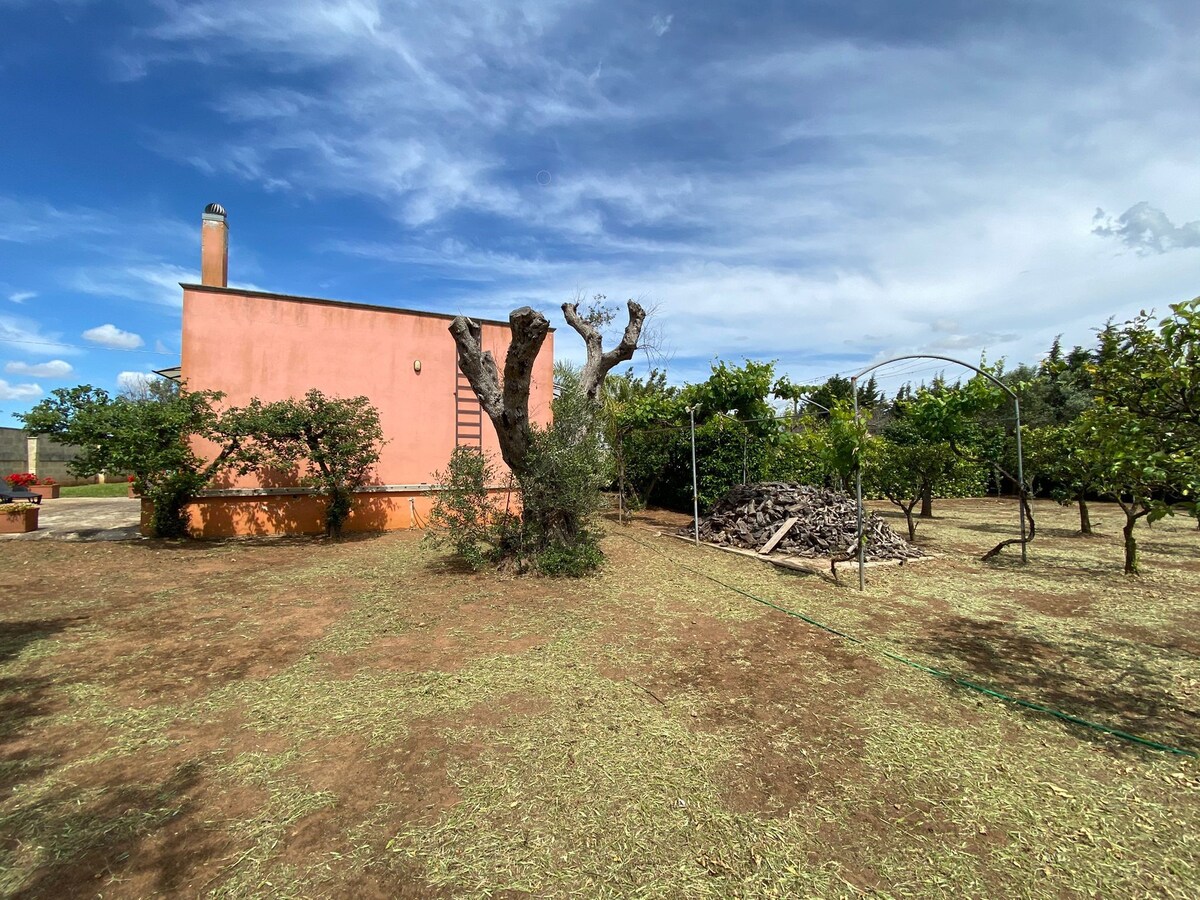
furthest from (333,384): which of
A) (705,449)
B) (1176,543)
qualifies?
(1176,543)

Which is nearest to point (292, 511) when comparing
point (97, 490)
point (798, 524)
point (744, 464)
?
point (744, 464)

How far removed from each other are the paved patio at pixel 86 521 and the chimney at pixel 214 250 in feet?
16.9

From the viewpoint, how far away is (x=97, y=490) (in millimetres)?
19938

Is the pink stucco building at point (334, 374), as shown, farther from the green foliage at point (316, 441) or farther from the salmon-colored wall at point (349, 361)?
the green foliage at point (316, 441)

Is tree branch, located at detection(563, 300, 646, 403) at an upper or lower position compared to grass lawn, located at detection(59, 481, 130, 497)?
upper

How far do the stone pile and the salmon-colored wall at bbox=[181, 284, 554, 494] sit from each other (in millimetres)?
4451

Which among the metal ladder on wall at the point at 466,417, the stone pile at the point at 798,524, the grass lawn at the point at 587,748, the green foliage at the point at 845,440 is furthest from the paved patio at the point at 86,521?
the green foliage at the point at 845,440

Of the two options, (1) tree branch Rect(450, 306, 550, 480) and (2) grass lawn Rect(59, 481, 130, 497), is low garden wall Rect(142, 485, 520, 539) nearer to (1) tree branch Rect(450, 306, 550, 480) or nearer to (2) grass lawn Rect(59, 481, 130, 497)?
(1) tree branch Rect(450, 306, 550, 480)

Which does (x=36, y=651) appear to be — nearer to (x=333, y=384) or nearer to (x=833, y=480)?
(x=333, y=384)

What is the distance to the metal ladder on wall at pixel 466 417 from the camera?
11758 millimetres

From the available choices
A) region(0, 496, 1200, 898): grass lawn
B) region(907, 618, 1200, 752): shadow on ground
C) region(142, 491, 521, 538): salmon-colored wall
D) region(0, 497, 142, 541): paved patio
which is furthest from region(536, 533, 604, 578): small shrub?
region(0, 497, 142, 541): paved patio

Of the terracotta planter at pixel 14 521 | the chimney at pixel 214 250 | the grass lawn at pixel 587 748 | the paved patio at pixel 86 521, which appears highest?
the chimney at pixel 214 250

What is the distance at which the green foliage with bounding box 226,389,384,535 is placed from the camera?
935 centimetres

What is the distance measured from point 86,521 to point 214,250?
637 centimetres
